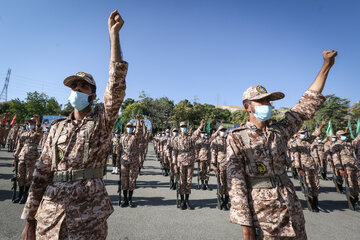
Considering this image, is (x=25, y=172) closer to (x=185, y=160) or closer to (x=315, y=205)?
(x=185, y=160)

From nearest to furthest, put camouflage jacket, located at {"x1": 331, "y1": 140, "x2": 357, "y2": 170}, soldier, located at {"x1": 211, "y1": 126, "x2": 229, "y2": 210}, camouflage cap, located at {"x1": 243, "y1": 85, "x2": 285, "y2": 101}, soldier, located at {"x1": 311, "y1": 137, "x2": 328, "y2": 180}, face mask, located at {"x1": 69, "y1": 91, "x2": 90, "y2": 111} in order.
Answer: face mask, located at {"x1": 69, "y1": 91, "x2": 90, "y2": 111} < camouflage cap, located at {"x1": 243, "y1": 85, "x2": 285, "y2": 101} < soldier, located at {"x1": 211, "y1": 126, "x2": 229, "y2": 210} < camouflage jacket, located at {"x1": 331, "y1": 140, "x2": 357, "y2": 170} < soldier, located at {"x1": 311, "y1": 137, "x2": 328, "y2": 180}

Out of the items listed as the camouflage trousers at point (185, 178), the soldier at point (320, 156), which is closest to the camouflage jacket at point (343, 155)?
the soldier at point (320, 156)

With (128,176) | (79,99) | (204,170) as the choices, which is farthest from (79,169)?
(204,170)

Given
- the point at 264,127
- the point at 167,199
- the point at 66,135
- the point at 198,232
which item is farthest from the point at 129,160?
the point at 264,127

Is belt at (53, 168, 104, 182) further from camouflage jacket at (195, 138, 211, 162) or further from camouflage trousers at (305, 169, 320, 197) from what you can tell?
camouflage jacket at (195, 138, 211, 162)

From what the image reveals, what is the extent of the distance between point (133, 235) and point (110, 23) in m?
3.99

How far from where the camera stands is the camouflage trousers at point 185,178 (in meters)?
6.20

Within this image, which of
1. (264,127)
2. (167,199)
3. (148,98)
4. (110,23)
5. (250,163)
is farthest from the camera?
(148,98)

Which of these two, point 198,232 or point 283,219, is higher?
point 283,219

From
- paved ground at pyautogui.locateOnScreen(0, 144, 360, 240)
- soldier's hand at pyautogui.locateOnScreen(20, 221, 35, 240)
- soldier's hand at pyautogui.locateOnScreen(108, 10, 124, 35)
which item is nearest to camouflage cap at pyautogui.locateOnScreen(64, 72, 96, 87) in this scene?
→ soldier's hand at pyautogui.locateOnScreen(108, 10, 124, 35)

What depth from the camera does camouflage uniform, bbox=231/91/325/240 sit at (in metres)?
1.84

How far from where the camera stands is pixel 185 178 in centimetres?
651

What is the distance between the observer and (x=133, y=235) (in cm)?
398

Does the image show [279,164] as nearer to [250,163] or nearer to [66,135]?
[250,163]
